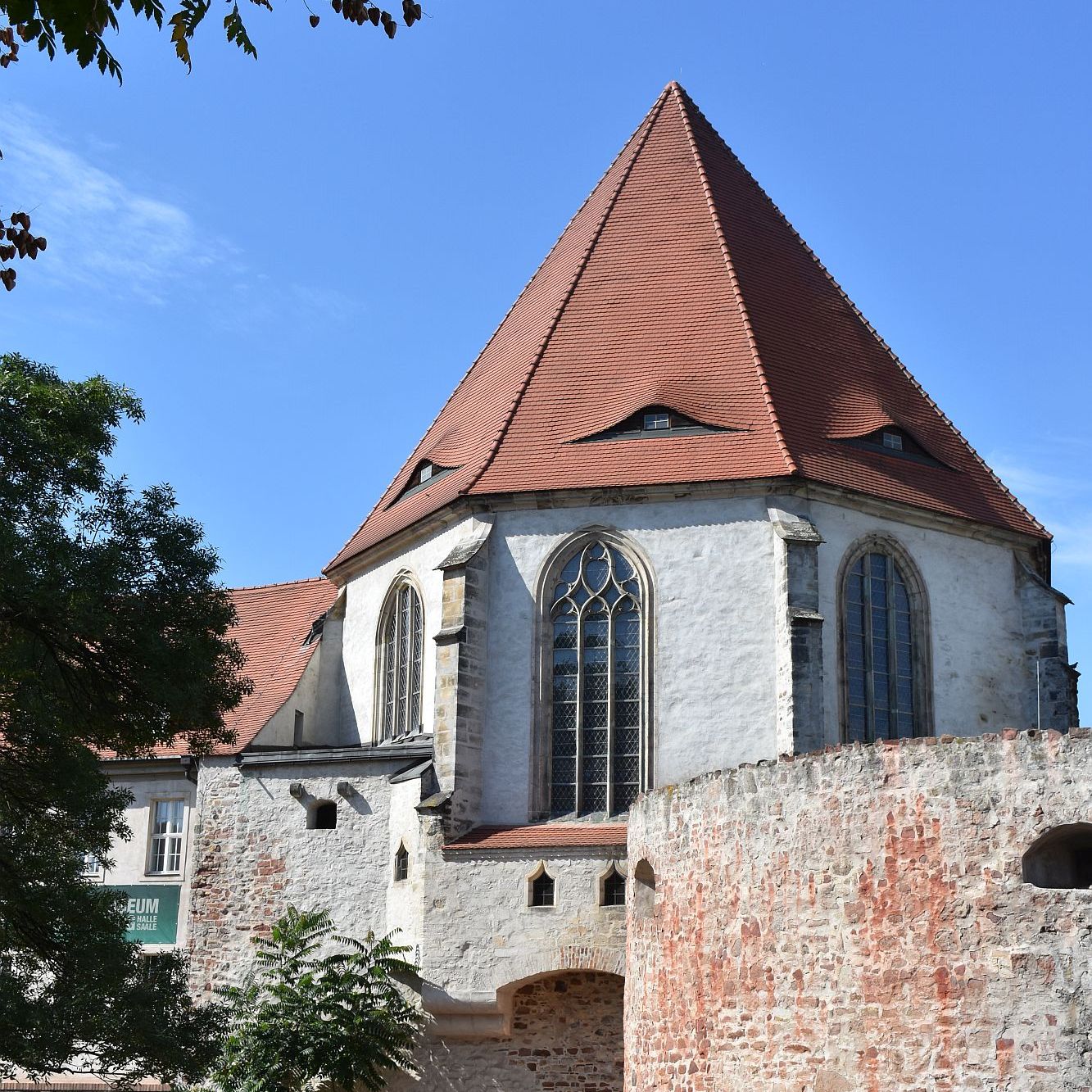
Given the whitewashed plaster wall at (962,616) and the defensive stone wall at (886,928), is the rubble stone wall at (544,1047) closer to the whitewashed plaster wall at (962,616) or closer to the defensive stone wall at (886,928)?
the defensive stone wall at (886,928)

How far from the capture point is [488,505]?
2478cm

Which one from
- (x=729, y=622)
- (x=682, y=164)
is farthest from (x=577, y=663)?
(x=682, y=164)

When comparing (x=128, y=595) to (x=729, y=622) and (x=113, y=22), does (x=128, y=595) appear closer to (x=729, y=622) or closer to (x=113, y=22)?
(x=729, y=622)

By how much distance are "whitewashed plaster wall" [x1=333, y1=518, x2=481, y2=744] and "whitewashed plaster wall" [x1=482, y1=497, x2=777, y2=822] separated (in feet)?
3.49

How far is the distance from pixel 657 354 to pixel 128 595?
1082 cm

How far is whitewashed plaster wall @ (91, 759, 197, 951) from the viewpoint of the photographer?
91.4ft

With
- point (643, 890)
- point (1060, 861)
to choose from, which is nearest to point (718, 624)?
point (643, 890)

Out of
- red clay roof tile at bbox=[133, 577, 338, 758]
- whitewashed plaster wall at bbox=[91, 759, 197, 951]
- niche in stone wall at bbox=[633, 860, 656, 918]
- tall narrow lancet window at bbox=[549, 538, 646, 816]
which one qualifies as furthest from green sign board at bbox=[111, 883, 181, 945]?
niche in stone wall at bbox=[633, 860, 656, 918]

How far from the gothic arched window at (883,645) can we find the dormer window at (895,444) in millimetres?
1669

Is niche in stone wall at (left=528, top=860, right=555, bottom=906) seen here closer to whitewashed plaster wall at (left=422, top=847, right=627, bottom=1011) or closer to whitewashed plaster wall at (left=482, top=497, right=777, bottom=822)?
whitewashed plaster wall at (left=422, top=847, right=627, bottom=1011)

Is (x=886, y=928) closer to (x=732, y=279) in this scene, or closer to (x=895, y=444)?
(x=895, y=444)

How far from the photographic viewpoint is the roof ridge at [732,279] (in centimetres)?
2438

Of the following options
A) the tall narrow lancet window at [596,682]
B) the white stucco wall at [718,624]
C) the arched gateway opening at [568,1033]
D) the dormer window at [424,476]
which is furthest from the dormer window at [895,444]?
the arched gateway opening at [568,1033]

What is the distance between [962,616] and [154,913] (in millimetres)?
13408
